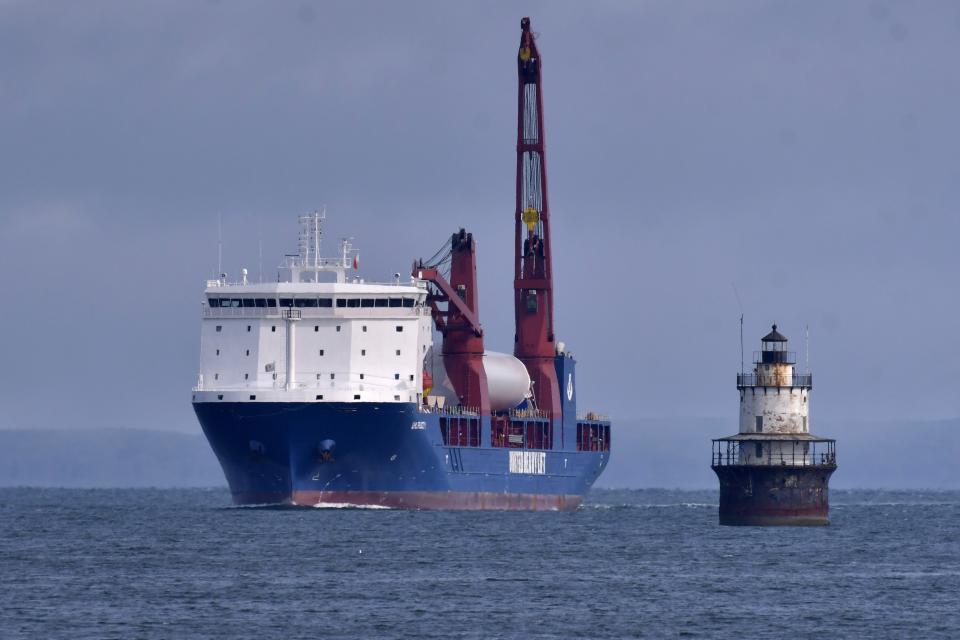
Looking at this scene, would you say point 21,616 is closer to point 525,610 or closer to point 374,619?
point 374,619

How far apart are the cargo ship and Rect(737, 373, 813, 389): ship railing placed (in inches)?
716

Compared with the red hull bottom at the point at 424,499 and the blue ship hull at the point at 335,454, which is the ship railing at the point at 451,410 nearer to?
the blue ship hull at the point at 335,454

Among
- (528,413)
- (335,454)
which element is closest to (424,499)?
(335,454)

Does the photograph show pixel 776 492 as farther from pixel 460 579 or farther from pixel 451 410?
pixel 451 410

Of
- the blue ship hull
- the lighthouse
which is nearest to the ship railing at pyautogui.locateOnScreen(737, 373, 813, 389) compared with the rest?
the lighthouse

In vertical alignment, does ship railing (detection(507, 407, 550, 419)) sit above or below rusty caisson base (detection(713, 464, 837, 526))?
above

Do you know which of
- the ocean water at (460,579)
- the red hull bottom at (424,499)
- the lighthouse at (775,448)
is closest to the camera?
the ocean water at (460,579)

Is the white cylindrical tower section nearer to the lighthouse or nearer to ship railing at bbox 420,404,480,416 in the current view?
the lighthouse

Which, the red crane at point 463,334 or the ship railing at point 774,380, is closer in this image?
the ship railing at point 774,380

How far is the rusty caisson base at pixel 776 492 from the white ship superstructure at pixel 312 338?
18.6 meters

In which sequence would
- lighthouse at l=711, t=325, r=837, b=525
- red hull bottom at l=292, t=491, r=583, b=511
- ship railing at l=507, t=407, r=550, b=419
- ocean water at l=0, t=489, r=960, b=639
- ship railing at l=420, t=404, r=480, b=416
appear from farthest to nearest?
ship railing at l=507, t=407, r=550, b=419 < ship railing at l=420, t=404, r=480, b=416 < red hull bottom at l=292, t=491, r=583, b=511 < lighthouse at l=711, t=325, r=837, b=525 < ocean water at l=0, t=489, r=960, b=639

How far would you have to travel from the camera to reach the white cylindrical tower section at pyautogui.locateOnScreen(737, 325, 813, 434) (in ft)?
239

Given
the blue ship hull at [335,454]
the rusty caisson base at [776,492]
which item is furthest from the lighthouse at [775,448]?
the blue ship hull at [335,454]

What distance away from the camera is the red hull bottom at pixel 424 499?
8731 cm
